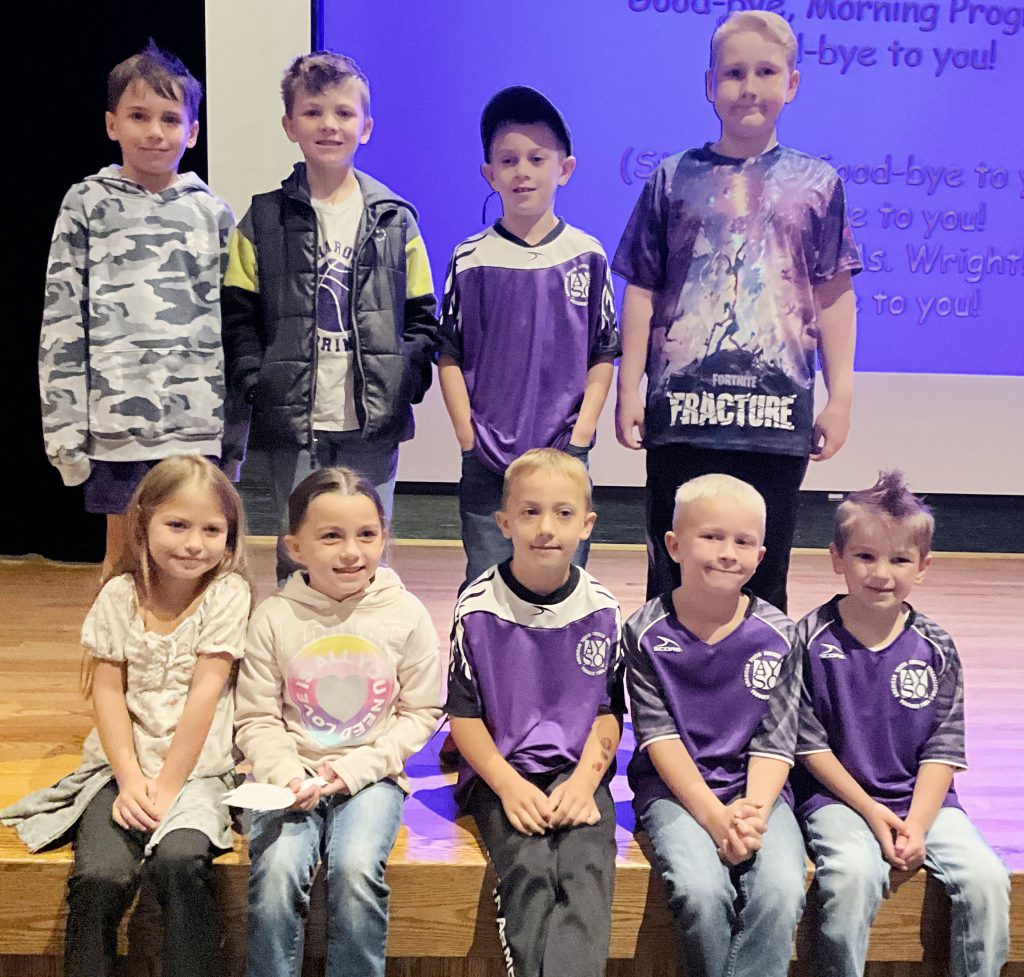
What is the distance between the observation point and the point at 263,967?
5.49 ft

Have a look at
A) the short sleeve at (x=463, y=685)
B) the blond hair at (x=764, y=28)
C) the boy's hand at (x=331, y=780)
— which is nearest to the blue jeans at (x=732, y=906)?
the short sleeve at (x=463, y=685)

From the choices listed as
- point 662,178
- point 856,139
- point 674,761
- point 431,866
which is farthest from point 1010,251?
point 431,866

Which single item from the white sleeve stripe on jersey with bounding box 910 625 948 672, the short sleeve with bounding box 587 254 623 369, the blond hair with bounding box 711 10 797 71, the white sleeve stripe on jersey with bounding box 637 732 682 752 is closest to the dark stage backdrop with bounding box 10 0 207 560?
the short sleeve with bounding box 587 254 623 369

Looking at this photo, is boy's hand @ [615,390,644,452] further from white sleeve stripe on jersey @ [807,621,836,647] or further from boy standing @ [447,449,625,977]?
white sleeve stripe on jersey @ [807,621,836,647]

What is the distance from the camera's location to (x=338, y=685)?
185 cm

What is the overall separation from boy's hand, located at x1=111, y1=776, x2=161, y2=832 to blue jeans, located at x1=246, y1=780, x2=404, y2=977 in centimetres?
15

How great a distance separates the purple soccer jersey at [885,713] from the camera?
6.06ft

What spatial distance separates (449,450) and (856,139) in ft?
6.36

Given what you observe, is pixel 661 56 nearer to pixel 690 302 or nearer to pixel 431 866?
pixel 690 302

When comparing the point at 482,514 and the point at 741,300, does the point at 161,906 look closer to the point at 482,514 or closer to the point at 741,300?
the point at 482,514

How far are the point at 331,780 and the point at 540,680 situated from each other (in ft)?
1.22

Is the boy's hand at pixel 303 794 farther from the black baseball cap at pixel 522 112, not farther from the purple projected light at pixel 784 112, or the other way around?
the purple projected light at pixel 784 112

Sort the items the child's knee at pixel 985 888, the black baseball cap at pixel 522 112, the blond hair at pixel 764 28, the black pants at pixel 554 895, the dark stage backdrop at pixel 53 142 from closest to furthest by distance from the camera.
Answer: the black pants at pixel 554 895 → the child's knee at pixel 985 888 → the blond hair at pixel 764 28 → the black baseball cap at pixel 522 112 → the dark stage backdrop at pixel 53 142

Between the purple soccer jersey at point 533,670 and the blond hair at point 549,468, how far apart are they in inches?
6.6
